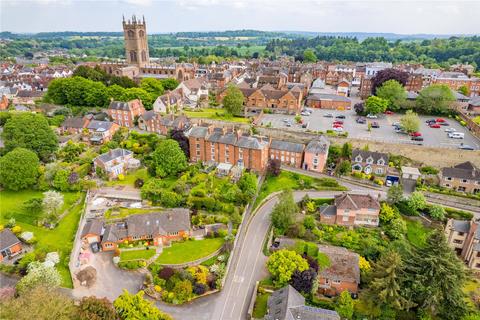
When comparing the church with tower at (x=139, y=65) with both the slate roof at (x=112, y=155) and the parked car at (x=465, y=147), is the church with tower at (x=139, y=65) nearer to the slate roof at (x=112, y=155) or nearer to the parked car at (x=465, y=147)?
the slate roof at (x=112, y=155)

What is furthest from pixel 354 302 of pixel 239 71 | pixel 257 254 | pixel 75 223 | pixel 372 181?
pixel 239 71

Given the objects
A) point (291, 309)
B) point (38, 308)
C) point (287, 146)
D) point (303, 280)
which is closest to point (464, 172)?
point (287, 146)

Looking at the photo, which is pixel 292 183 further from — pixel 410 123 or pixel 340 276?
pixel 410 123

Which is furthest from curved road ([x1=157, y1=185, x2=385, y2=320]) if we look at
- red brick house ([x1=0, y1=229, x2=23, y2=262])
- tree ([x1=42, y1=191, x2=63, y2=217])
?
tree ([x1=42, y1=191, x2=63, y2=217])

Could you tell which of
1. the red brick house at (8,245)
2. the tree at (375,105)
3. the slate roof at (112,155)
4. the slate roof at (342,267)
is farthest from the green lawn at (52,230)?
the tree at (375,105)

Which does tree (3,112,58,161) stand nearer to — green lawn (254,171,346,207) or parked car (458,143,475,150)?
green lawn (254,171,346,207)
